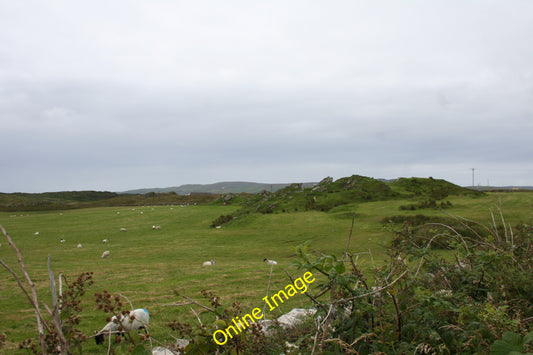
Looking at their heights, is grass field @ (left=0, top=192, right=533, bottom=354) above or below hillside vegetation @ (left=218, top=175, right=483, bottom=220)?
below

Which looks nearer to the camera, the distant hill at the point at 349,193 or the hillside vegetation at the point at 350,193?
the hillside vegetation at the point at 350,193

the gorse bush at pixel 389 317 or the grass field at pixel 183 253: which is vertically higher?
the gorse bush at pixel 389 317

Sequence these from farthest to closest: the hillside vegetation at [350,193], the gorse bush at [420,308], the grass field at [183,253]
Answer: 1. the hillside vegetation at [350,193]
2. the grass field at [183,253]
3. the gorse bush at [420,308]

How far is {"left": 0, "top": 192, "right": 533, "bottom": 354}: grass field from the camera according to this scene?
21.6 ft

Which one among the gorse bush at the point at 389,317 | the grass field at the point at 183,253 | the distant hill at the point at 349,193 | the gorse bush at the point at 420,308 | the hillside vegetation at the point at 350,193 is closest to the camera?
the gorse bush at the point at 389,317

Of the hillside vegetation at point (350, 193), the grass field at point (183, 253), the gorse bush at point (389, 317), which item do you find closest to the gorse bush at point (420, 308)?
the gorse bush at point (389, 317)

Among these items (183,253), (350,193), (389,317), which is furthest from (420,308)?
(350,193)

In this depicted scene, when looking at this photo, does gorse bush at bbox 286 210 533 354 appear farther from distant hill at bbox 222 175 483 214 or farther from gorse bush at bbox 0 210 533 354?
distant hill at bbox 222 175 483 214

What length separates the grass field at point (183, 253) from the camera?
659 cm

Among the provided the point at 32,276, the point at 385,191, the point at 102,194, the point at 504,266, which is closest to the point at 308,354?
the point at 504,266

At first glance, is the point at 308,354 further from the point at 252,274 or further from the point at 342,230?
the point at 342,230

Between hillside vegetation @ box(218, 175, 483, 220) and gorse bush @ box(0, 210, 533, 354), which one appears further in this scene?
hillside vegetation @ box(218, 175, 483, 220)

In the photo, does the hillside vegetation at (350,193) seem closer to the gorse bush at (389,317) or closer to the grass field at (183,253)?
the grass field at (183,253)

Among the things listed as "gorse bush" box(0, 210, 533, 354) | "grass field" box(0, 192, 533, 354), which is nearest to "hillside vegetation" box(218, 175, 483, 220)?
"grass field" box(0, 192, 533, 354)
